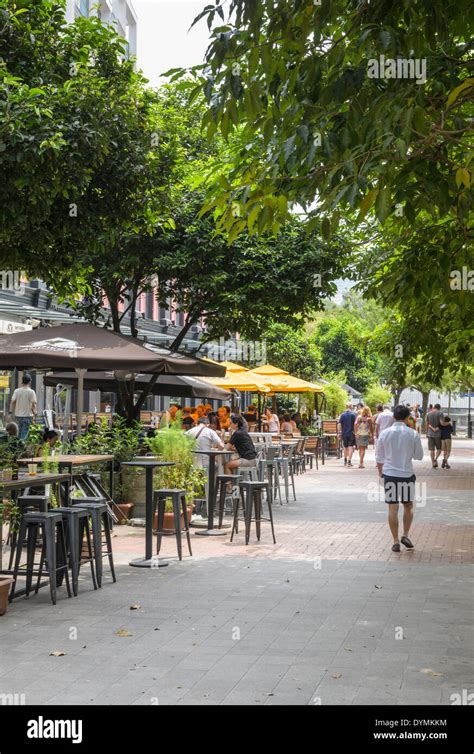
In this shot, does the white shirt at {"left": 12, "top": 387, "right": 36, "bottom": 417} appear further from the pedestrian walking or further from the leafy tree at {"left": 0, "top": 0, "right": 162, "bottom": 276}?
the pedestrian walking

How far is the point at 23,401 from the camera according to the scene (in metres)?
18.8

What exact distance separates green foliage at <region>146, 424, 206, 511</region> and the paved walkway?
1.13 metres

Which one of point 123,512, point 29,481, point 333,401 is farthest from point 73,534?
point 333,401

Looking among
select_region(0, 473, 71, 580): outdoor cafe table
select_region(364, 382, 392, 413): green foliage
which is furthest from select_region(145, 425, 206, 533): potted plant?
select_region(364, 382, 392, 413): green foliage

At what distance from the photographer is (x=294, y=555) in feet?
38.2

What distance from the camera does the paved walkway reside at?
234 inches

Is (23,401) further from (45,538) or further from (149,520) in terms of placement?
(45,538)

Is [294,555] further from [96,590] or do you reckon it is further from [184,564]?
[96,590]

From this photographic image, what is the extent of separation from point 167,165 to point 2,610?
732 centimetres
